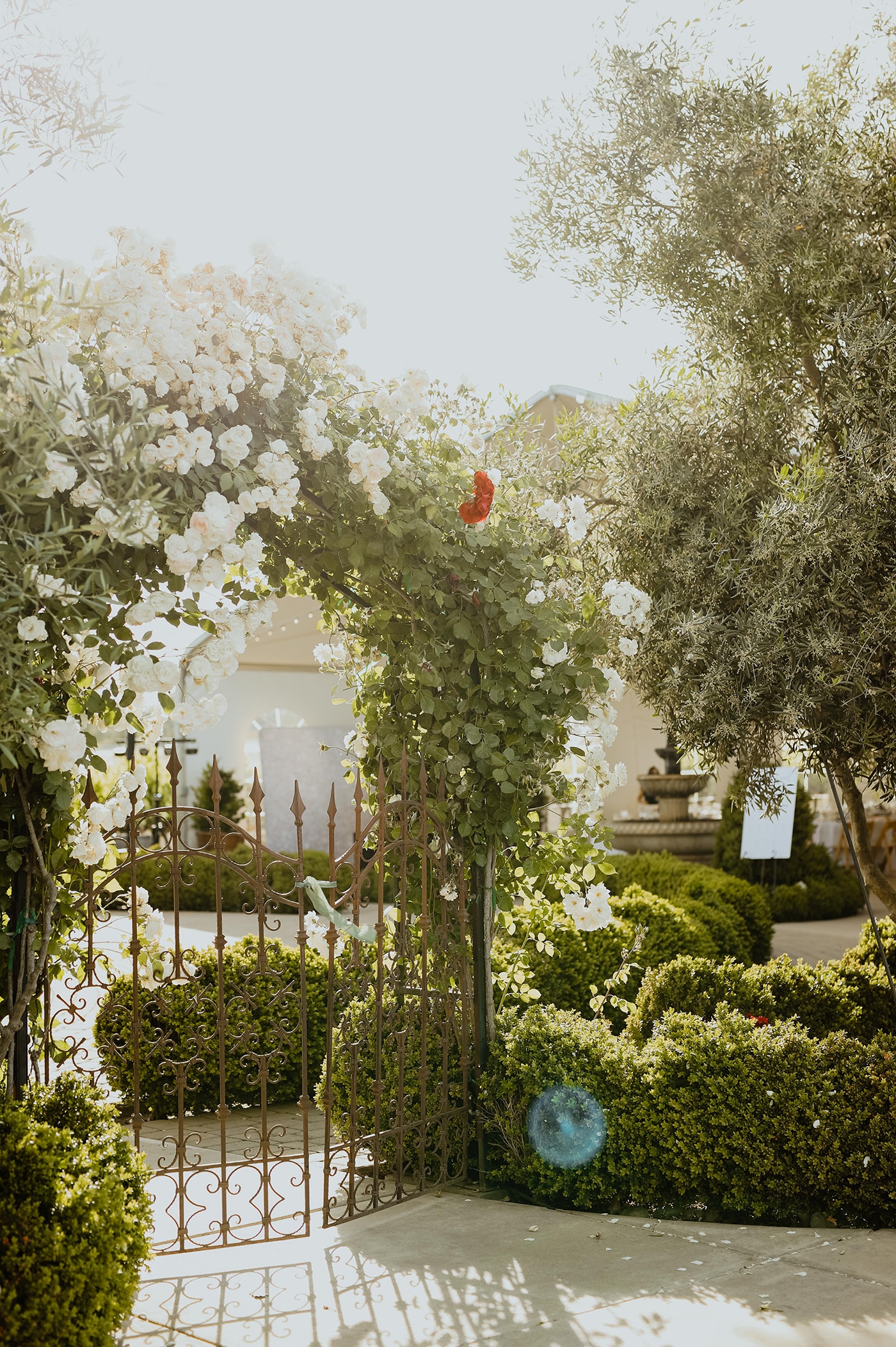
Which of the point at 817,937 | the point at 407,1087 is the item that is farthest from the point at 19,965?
the point at 817,937

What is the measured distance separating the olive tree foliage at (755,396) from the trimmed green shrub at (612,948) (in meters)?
2.20

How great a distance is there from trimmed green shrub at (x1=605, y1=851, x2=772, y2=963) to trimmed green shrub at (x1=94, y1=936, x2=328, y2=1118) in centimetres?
306

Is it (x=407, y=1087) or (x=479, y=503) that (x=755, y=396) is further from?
(x=407, y=1087)

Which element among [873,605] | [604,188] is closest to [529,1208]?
[873,605]

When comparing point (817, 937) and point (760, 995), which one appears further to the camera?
point (817, 937)

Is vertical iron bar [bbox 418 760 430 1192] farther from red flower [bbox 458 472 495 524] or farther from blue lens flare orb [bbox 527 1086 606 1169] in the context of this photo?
red flower [bbox 458 472 495 524]

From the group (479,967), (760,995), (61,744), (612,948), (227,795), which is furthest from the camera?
(227,795)

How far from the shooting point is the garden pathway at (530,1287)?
3.06m

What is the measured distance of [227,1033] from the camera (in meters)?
5.57

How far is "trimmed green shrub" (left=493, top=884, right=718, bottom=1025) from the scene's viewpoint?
22.2ft

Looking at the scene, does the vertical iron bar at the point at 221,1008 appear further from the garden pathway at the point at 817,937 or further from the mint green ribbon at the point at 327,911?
A: the garden pathway at the point at 817,937

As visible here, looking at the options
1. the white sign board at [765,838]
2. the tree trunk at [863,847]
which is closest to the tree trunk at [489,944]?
the tree trunk at [863,847]

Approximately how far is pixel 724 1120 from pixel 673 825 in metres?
8.68

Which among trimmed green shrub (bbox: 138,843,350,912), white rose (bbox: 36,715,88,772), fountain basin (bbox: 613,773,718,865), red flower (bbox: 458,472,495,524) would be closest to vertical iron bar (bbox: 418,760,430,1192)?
red flower (bbox: 458,472,495,524)
